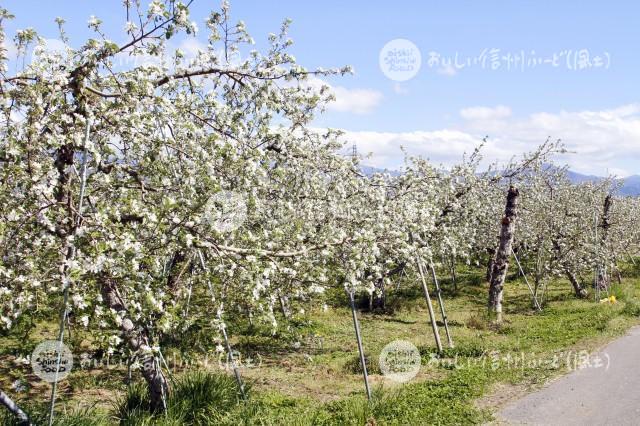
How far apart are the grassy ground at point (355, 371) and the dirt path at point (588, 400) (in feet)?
1.55

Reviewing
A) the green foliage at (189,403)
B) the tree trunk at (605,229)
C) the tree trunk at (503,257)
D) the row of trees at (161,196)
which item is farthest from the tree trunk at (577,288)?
the green foliage at (189,403)

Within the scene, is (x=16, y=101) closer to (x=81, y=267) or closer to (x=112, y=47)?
(x=112, y=47)

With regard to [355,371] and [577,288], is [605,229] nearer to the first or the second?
[577,288]

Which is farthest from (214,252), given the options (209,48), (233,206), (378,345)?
(378,345)

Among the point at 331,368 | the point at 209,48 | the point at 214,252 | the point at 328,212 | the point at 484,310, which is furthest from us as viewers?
the point at 484,310

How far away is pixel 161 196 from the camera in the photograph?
8945mm

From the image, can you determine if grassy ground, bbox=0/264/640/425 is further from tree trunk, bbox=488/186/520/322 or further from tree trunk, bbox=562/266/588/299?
tree trunk, bbox=562/266/588/299

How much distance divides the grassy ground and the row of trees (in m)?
1.74

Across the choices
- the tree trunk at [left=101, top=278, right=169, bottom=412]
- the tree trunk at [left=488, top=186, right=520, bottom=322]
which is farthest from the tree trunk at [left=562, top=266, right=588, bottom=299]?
the tree trunk at [left=101, top=278, right=169, bottom=412]

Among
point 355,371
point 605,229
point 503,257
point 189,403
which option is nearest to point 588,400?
point 355,371

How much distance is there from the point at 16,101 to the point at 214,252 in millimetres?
3571

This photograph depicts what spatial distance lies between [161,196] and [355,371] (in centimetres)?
797

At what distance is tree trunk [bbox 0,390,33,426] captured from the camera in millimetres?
7234

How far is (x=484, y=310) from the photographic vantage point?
932 inches
